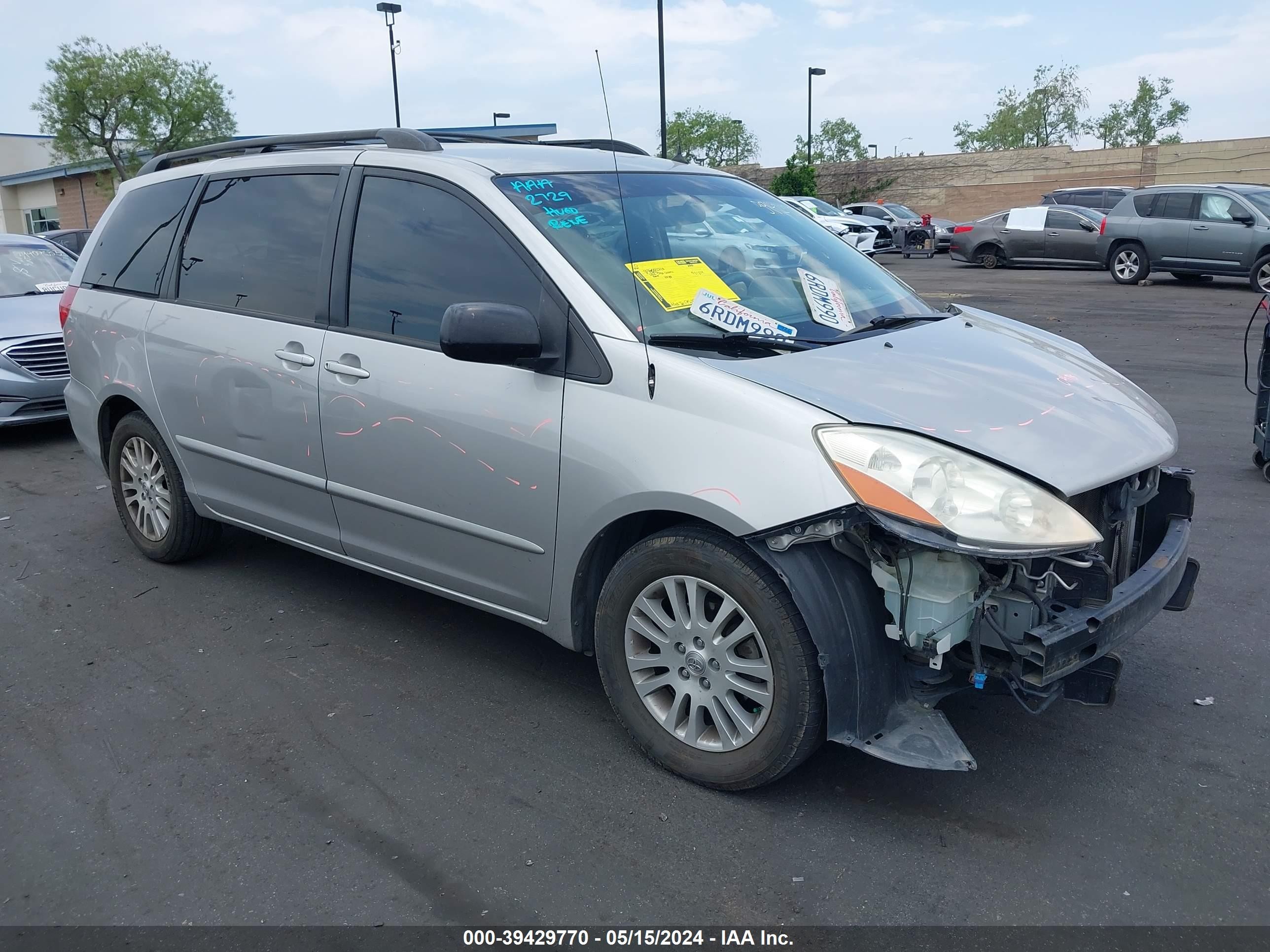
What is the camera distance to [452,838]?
120 inches

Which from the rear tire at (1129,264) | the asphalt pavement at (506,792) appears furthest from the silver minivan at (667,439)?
the rear tire at (1129,264)

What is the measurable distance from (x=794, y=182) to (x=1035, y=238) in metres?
17.5

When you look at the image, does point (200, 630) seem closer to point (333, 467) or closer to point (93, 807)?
point (333, 467)

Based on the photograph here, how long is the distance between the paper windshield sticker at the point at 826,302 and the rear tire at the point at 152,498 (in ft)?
10.0

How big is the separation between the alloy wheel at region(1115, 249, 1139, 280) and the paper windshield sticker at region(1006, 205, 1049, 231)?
14.5 ft

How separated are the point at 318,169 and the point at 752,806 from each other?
117 inches

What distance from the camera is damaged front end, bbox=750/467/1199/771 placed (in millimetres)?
2826

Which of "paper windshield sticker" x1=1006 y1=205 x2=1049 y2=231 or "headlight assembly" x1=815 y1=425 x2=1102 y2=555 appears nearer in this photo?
"headlight assembly" x1=815 y1=425 x2=1102 y2=555

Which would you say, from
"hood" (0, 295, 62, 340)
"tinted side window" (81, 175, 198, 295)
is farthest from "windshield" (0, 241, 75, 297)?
"tinted side window" (81, 175, 198, 295)

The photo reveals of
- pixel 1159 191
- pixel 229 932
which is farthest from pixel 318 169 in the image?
pixel 1159 191

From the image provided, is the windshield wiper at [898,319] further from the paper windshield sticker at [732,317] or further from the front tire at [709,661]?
the front tire at [709,661]

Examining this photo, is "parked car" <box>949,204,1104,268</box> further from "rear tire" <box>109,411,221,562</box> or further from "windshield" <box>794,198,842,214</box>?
"rear tire" <box>109,411,221,562</box>

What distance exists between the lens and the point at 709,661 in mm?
3154

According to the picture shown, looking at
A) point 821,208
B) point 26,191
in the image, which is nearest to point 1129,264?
point 821,208
